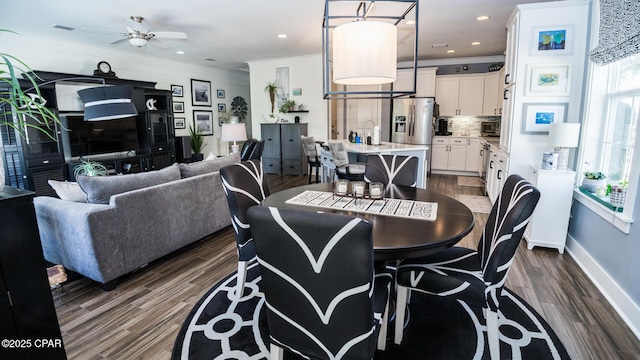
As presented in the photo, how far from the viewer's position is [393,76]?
6.60 ft

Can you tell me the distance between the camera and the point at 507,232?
5.16ft

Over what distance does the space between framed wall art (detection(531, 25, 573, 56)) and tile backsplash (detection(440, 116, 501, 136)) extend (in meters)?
4.29

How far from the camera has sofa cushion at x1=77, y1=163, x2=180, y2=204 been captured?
250 centimetres

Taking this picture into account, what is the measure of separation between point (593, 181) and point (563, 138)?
1.50 feet

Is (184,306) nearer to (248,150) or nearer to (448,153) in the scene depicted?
(248,150)

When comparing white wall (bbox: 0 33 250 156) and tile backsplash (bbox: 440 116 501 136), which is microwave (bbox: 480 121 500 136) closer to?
tile backsplash (bbox: 440 116 501 136)

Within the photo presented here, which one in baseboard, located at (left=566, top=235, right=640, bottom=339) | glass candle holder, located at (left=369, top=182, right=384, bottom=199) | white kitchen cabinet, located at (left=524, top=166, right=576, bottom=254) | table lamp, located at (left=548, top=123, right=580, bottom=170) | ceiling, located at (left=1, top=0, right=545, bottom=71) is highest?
ceiling, located at (left=1, top=0, right=545, bottom=71)

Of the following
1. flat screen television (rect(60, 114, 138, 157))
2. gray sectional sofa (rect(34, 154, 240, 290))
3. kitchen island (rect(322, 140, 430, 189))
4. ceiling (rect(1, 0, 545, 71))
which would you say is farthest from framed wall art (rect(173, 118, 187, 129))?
gray sectional sofa (rect(34, 154, 240, 290))

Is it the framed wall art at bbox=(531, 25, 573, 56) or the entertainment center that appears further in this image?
the entertainment center

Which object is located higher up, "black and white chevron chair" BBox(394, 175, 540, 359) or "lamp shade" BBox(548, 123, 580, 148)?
"lamp shade" BBox(548, 123, 580, 148)

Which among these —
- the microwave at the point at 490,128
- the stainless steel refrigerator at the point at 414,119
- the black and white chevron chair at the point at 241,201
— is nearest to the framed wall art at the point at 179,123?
the stainless steel refrigerator at the point at 414,119

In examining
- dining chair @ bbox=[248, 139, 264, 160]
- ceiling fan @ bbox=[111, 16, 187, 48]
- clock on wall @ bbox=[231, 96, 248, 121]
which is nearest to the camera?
ceiling fan @ bbox=[111, 16, 187, 48]

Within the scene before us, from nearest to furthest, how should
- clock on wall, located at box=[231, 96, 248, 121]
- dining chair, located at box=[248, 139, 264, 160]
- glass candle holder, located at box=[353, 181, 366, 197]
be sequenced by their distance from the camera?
glass candle holder, located at box=[353, 181, 366, 197] → dining chair, located at box=[248, 139, 264, 160] → clock on wall, located at box=[231, 96, 248, 121]

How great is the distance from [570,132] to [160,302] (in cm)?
378
